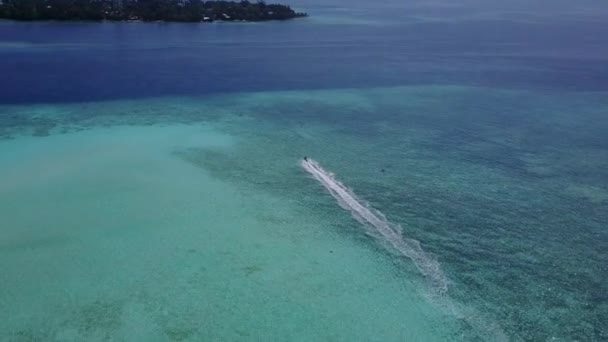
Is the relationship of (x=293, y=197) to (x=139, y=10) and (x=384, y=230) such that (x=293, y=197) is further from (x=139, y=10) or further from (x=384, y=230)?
(x=139, y=10)

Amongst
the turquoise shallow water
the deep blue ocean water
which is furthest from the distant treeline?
the turquoise shallow water

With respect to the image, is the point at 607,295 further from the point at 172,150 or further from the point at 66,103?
the point at 66,103

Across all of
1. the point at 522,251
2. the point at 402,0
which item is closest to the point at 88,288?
the point at 522,251

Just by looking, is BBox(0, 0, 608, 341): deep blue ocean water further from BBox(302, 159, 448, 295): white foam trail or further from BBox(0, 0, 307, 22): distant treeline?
BBox(0, 0, 307, 22): distant treeline

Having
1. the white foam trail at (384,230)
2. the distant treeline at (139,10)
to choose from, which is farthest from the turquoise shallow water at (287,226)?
the distant treeline at (139,10)

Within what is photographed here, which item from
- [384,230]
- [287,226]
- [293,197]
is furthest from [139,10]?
[384,230]
